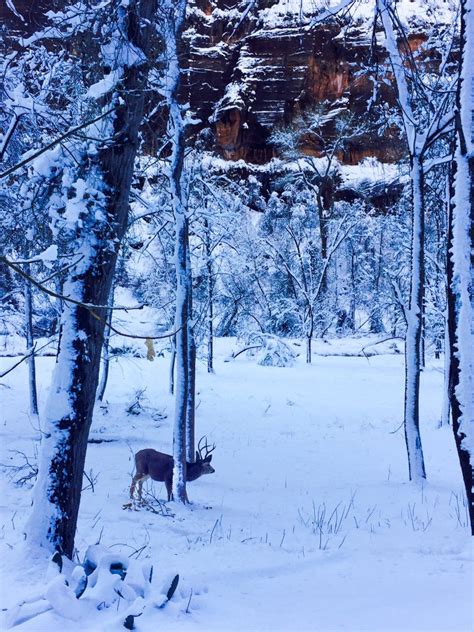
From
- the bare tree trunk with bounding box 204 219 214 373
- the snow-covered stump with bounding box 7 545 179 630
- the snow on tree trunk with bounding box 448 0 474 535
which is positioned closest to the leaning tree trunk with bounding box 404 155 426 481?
the snow on tree trunk with bounding box 448 0 474 535

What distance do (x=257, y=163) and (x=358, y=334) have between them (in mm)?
27203

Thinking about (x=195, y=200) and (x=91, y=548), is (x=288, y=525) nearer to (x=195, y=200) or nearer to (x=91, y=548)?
(x=91, y=548)

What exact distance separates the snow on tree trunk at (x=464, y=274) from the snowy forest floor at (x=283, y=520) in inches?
42.6

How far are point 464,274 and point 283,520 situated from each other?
4.81 meters

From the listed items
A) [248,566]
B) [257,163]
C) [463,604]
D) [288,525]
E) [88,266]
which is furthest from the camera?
[257,163]

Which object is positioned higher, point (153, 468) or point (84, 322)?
point (84, 322)

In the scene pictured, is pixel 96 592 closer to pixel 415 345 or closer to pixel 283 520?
pixel 283 520

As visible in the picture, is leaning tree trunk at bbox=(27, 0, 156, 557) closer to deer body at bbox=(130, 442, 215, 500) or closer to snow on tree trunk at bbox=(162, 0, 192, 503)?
deer body at bbox=(130, 442, 215, 500)

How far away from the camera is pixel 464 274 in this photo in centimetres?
432

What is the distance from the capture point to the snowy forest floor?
10.2ft

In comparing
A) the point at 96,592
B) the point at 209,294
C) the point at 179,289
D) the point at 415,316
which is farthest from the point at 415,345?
the point at 209,294

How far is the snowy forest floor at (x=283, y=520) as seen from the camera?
10.2 ft

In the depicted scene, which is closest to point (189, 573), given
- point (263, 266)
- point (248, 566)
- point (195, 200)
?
point (248, 566)

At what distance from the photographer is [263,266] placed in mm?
37781
